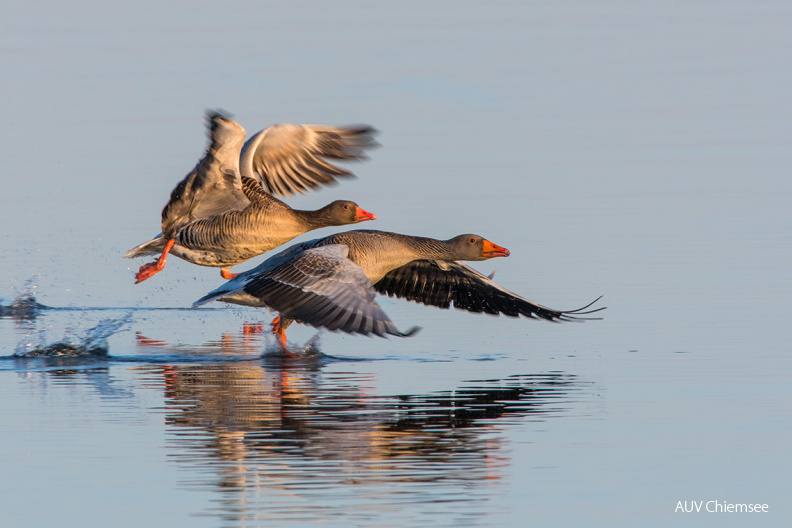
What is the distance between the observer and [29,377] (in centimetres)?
1131

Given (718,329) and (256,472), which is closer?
(256,472)

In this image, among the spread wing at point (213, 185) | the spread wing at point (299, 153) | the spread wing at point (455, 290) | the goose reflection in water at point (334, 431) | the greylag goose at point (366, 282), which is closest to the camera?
the goose reflection in water at point (334, 431)

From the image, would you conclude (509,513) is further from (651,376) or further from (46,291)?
(46,291)

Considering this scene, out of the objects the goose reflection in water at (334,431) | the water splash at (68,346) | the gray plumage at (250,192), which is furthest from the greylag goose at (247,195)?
the goose reflection in water at (334,431)

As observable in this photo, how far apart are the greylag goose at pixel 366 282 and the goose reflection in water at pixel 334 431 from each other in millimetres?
703

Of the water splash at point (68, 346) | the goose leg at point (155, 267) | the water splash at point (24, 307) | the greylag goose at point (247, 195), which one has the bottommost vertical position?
the water splash at point (68, 346)

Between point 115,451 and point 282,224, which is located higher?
point 282,224

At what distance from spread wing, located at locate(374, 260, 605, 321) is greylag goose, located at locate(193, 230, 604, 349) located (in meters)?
0.01

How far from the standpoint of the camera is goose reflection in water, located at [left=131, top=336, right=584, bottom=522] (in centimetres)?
759

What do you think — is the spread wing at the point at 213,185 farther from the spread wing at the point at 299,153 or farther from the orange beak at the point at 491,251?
the orange beak at the point at 491,251

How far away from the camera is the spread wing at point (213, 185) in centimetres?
1341

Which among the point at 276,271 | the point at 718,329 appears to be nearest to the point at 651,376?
the point at 718,329

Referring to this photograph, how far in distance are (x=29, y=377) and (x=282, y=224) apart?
419cm

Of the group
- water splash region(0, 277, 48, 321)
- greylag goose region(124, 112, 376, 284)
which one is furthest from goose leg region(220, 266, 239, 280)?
water splash region(0, 277, 48, 321)
